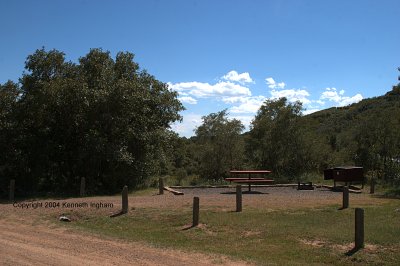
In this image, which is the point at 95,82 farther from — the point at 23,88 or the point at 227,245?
the point at 227,245

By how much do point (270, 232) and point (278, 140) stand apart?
20706 mm

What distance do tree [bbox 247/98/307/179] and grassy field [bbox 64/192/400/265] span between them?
51.7 feet

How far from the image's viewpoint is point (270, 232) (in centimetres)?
1116

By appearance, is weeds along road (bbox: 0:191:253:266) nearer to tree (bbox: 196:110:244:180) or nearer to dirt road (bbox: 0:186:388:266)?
dirt road (bbox: 0:186:388:266)

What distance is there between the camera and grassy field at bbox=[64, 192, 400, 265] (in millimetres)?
9195

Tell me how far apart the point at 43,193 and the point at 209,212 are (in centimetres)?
1144

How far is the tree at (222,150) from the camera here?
31594 millimetres

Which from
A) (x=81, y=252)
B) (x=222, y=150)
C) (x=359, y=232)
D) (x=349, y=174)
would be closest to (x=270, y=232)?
(x=359, y=232)

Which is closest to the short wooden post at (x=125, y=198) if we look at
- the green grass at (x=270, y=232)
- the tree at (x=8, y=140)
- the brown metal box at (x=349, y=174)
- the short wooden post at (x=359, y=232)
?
the green grass at (x=270, y=232)

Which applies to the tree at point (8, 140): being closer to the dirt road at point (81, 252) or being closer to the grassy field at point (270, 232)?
the grassy field at point (270, 232)

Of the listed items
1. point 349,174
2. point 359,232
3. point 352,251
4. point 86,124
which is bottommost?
point 352,251

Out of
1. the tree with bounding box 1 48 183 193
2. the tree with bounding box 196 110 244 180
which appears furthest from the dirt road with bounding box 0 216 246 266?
the tree with bounding box 196 110 244 180

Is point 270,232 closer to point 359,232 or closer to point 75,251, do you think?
point 359,232

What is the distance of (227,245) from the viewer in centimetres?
1044
